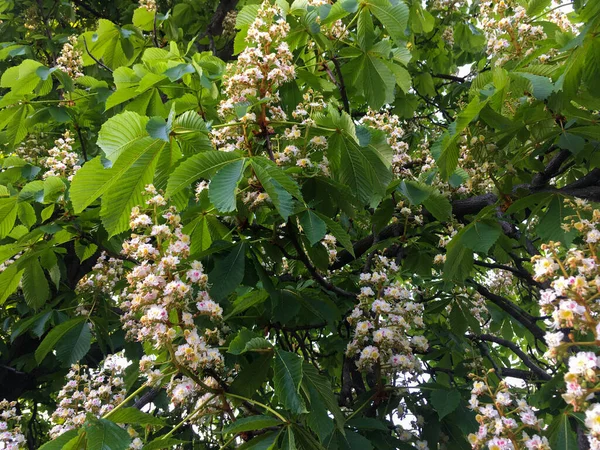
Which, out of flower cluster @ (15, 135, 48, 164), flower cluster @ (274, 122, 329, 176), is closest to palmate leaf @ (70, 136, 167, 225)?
flower cluster @ (274, 122, 329, 176)

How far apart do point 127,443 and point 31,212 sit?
1.16 m

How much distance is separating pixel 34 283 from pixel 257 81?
1.20 metres

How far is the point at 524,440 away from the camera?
113 cm

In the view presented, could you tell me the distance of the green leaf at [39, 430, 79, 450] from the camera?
1.19 m

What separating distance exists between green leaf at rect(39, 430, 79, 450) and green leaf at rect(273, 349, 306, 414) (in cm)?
46

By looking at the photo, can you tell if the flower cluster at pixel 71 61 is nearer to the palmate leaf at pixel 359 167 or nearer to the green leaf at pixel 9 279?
the green leaf at pixel 9 279

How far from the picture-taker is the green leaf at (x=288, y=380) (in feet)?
3.95

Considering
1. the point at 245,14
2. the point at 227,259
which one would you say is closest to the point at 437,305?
the point at 227,259

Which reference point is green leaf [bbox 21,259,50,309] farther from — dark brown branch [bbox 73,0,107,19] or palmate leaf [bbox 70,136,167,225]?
dark brown branch [bbox 73,0,107,19]

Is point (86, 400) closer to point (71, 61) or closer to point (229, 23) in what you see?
point (71, 61)

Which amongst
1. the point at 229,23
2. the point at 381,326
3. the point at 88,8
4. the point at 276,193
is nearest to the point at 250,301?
the point at 381,326

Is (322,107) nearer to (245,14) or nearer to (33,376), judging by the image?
(245,14)

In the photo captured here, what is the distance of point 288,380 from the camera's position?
128 cm

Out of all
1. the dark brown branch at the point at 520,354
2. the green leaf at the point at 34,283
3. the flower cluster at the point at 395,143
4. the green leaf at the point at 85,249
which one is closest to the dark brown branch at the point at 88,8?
the green leaf at the point at 85,249
